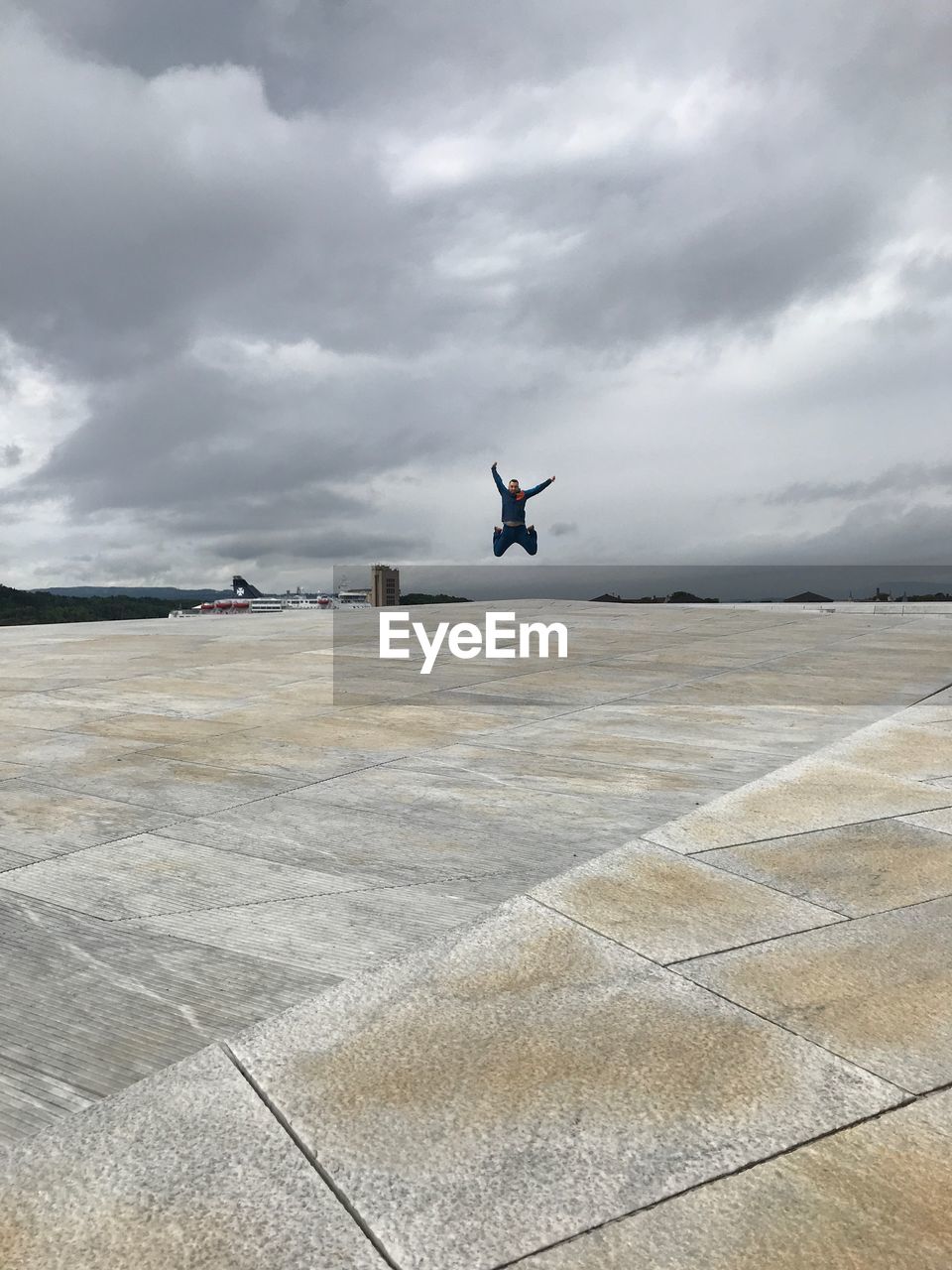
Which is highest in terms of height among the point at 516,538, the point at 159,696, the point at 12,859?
the point at 516,538

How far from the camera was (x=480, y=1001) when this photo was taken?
2.90 metres

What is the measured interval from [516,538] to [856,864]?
3478 centimetres

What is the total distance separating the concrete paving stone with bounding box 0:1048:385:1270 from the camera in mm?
1859

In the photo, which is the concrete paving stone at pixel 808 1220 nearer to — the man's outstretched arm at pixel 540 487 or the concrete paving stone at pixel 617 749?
the concrete paving stone at pixel 617 749

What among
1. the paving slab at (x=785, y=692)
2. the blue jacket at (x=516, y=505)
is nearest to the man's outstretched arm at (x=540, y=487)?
the blue jacket at (x=516, y=505)

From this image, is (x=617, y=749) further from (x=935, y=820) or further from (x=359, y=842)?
(x=359, y=842)

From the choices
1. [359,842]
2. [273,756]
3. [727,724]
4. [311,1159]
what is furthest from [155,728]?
[311,1159]

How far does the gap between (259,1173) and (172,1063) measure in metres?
0.63

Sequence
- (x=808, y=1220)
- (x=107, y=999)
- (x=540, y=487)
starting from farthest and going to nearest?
1. (x=540, y=487)
2. (x=107, y=999)
3. (x=808, y=1220)

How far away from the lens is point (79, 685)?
10.8m

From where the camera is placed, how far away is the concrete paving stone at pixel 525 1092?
200 cm

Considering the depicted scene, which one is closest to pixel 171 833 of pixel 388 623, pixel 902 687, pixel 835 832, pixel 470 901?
pixel 470 901

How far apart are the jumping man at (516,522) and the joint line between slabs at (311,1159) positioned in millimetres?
36113

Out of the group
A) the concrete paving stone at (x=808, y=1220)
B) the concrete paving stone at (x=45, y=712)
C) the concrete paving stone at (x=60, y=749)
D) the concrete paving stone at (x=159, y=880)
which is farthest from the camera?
the concrete paving stone at (x=45, y=712)
